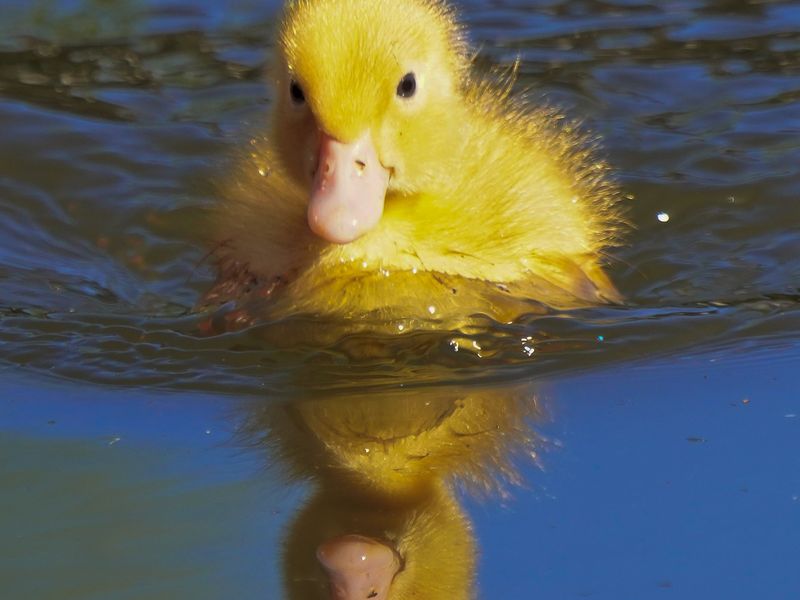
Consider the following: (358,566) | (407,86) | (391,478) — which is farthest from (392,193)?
(358,566)

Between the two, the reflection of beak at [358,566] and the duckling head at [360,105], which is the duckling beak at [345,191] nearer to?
the duckling head at [360,105]

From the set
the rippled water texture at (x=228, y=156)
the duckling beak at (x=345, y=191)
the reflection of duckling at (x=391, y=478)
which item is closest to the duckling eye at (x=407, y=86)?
the duckling beak at (x=345, y=191)

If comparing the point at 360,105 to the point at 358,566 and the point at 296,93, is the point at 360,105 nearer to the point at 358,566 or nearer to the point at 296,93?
the point at 296,93

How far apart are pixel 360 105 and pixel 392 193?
33 cm

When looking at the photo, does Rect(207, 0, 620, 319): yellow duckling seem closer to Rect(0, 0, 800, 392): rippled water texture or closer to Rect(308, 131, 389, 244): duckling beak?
Rect(308, 131, 389, 244): duckling beak

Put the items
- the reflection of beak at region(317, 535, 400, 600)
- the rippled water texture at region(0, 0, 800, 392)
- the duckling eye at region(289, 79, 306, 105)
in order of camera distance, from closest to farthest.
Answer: the reflection of beak at region(317, 535, 400, 600), the duckling eye at region(289, 79, 306, 105), the rippled water texture at region(0, 0, 800, 392)

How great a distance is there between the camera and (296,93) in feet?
11.5

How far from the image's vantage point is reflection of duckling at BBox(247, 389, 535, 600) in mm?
2518

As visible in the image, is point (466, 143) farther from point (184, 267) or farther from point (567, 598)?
point (567, 598)

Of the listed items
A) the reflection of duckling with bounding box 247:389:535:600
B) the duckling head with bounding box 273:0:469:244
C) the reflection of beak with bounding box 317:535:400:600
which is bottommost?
the reflection of beak with bounding box 317:535:400:600

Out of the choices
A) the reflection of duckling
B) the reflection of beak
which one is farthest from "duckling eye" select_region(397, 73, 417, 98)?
the reflection of beak

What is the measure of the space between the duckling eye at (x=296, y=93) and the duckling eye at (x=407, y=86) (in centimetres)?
20

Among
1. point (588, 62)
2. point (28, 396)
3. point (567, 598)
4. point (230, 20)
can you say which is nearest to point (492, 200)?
point (28, 396)

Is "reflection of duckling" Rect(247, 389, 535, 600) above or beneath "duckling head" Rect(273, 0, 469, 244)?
beneath
